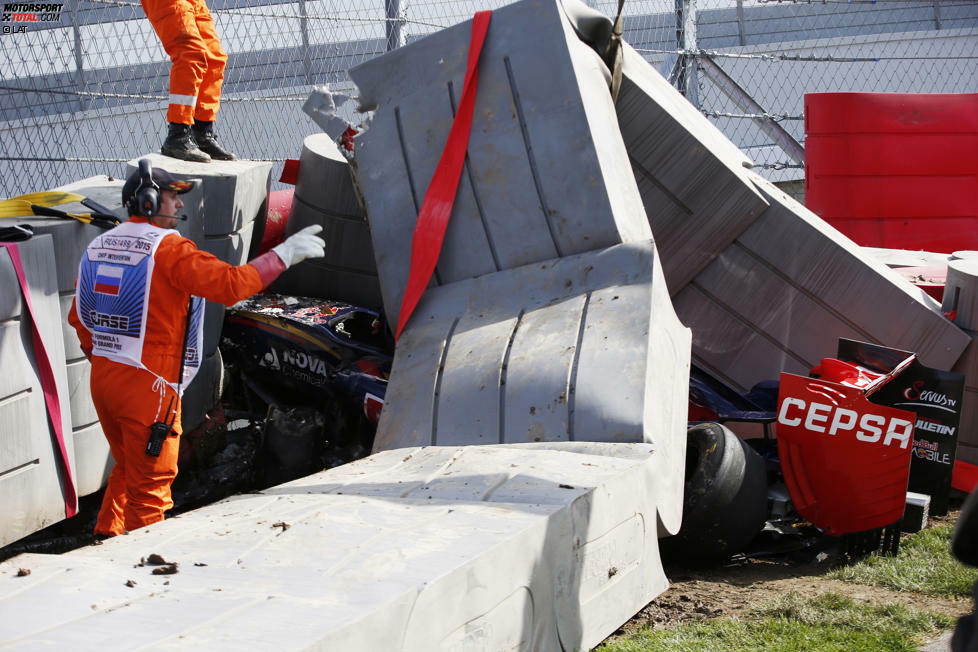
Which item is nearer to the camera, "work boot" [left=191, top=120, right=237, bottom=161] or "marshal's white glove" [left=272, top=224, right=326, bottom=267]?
"marshal's white glove" [left=272, top=224, right=326, bottom=267]

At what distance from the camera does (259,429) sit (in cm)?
533

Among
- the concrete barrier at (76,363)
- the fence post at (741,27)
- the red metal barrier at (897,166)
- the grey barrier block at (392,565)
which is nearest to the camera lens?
the grey barrier block at (392,565)

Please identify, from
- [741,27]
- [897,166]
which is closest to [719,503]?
[897,166]

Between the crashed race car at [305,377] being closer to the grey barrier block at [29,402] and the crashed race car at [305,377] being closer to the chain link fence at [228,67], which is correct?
the grey barrier block at [29,402]

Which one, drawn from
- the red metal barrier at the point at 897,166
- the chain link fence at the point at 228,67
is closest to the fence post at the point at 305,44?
the chain link fence at the point at 228,67

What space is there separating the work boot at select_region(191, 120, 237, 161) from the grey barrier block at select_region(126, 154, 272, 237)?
0.21 meters

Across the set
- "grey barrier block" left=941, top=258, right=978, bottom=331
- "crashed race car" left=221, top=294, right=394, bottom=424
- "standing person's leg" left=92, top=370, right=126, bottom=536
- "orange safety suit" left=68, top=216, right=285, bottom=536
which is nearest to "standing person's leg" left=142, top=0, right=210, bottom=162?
"crashed race car" left=221, top=294, right=394, bottom=424

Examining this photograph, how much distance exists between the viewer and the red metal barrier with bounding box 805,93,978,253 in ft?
25.9

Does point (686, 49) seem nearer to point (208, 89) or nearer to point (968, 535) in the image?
point (208, 89)

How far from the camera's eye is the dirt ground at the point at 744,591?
11.3ft

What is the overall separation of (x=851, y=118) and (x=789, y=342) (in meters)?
3.16

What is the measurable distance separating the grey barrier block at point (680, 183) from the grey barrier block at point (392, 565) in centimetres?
235

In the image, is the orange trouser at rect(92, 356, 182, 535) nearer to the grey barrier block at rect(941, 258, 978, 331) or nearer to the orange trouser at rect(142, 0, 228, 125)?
the orange trouser at rect(142, 0, 228, 125)

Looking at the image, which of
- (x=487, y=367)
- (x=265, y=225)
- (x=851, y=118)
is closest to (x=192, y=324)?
(x=487, y=367)
